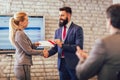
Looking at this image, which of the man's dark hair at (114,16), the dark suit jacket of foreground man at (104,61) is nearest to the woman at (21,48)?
the dark suit jacket of foreground man at (104,61)

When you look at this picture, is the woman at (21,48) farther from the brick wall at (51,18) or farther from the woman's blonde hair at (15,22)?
the brick wall at (51,18)

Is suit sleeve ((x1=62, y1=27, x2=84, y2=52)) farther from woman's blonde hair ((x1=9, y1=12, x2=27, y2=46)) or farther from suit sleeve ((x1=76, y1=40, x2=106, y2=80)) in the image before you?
suit sleeve ((x1=76, y1=40, x2=106, y2=80))

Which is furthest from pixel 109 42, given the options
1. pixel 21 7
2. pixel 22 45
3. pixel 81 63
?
pixel 21 7

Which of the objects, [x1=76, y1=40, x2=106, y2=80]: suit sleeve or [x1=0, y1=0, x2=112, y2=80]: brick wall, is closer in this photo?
[x1=76, y1=40, x2=106, y2=80]: suit sleeve

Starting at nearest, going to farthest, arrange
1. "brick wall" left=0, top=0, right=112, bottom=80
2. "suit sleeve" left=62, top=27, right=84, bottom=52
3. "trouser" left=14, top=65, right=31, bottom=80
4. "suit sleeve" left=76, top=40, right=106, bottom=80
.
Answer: "suit sleeve" left=76, top=40, right=106, bottom=80, "trouser" left=14, top=65, right=31, bottom=80, "suit sleeve" left=62, top=27, right=84, bottom=52, "brick wall" left=0, top=0, right=112, bottom=80

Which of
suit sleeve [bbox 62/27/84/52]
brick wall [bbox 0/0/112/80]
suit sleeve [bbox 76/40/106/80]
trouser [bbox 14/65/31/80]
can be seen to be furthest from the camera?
brick wall [bbox 0/0/112/80]

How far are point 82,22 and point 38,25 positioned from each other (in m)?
0.96

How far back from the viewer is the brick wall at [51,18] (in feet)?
16.5

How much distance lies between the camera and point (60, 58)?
3311 mm

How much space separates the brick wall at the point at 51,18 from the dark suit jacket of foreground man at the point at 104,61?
359cm

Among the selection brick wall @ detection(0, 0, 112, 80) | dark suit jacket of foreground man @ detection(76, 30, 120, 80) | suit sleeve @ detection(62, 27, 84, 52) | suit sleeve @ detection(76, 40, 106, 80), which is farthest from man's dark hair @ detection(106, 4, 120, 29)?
brick wall @ detection(0, 0, 112, 80)

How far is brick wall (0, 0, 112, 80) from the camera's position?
16.5 ft

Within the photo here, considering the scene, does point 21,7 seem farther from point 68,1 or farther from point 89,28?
point 89,28

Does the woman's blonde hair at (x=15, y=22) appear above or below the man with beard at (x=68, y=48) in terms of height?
above
